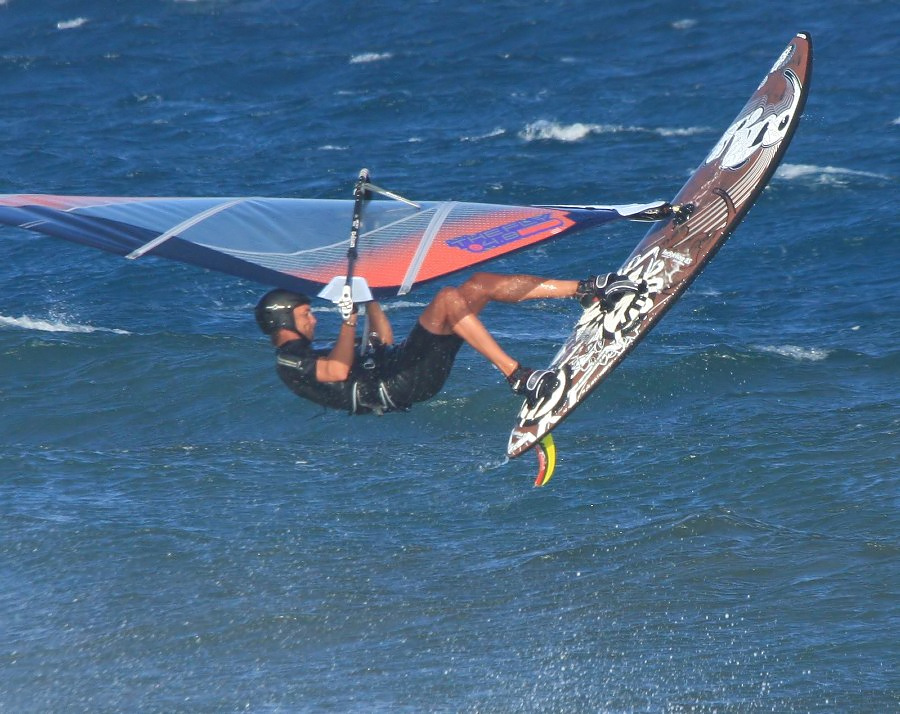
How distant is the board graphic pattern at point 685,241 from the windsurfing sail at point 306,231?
1.50ft

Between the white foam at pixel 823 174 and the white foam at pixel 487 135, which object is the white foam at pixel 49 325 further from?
the white foam at pixel 823 174

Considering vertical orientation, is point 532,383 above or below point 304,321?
below

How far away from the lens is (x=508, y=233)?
7.45 m

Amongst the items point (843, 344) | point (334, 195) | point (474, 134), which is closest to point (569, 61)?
point (474, 134)

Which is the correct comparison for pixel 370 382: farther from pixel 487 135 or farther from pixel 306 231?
pixel 487 135

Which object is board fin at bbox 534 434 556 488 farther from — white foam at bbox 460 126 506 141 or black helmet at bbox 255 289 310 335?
white foam at bbox 460 126 506 141

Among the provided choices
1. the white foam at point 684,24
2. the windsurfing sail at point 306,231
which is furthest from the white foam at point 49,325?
the white foam at point 684,24

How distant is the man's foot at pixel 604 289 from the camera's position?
7.16m

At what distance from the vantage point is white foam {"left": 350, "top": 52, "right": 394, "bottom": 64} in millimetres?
23672

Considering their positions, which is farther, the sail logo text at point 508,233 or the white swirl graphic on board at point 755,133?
the white swirl graphic on board at point 755,133

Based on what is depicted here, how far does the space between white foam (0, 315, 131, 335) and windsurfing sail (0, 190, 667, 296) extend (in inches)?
248

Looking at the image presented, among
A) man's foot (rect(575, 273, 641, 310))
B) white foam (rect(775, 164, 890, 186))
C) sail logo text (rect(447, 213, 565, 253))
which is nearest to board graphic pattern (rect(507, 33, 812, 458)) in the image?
man's foot (rect(575, 273, 641, 310))

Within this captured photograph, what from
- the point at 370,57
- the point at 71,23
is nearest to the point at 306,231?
the point at 370,57

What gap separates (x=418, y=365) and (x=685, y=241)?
187 centimetres
